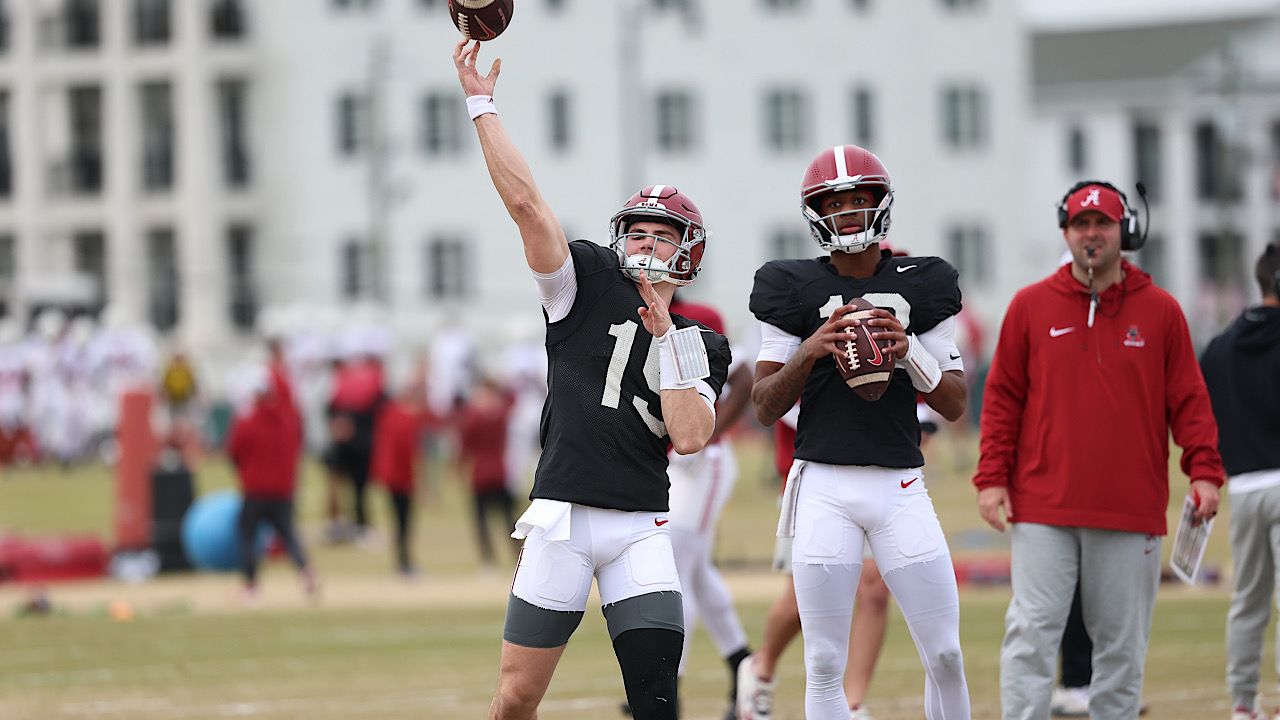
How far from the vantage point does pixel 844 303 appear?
6.16m

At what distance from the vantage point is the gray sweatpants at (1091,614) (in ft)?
21.2

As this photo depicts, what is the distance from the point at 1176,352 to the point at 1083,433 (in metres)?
0.53

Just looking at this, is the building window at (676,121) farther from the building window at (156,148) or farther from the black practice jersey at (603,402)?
the black practice jersey at (603,402)

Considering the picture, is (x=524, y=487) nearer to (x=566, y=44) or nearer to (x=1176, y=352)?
(x=1176, y=352)

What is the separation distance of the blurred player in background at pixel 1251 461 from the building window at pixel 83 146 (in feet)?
157

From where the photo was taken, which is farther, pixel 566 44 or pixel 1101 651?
pixel 566 44

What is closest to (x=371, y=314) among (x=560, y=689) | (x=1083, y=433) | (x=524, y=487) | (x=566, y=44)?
(x=524, y=487)

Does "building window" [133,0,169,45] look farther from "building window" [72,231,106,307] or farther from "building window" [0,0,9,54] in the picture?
"building window" [72,231,106,307]

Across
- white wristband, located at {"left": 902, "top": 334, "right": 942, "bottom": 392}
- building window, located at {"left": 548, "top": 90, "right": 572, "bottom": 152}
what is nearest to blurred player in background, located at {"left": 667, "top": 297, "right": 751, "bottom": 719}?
white wristband, located at {"left": 902, "top": 334, "right": 942, "bottom": 392}

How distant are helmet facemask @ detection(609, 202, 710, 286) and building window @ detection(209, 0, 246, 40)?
1854 inches

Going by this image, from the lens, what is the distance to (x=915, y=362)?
19.7 feet

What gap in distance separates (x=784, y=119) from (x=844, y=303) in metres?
47.0

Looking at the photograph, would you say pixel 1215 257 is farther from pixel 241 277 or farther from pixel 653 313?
pixel 653 313

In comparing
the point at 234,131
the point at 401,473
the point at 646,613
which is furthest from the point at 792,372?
the point at 234,131
